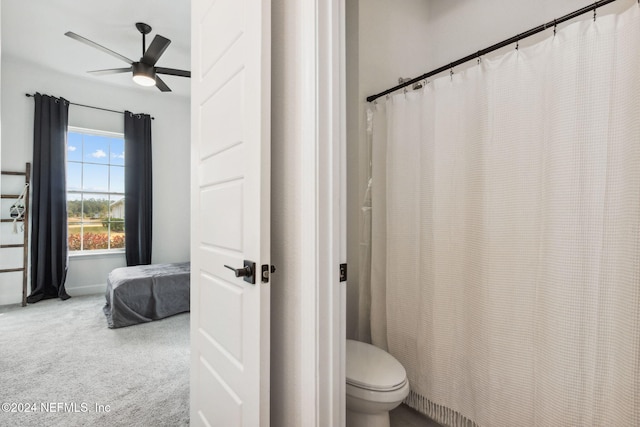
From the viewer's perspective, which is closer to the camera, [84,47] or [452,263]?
[452,263]

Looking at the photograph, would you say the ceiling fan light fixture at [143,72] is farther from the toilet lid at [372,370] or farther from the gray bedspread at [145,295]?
the toilet lid at [372,370]

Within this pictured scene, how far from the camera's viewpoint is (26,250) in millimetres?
3598

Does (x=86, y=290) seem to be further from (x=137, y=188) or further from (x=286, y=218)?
(x=286, y=218)

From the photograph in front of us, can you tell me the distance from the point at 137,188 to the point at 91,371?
2.75 meters

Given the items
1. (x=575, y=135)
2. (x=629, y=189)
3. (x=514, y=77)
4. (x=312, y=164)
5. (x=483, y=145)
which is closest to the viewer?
(x=312, y=164)

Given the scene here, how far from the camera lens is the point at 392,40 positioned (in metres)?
2.11

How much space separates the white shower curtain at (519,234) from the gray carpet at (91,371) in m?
1.38

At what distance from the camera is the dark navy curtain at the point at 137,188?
4.22 m

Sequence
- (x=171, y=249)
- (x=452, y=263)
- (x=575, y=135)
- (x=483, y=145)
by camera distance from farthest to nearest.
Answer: (x=171, y=249), (x=452, y=263), (x=483, y=145), (x=575, y=135)

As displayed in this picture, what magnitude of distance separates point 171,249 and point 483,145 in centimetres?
Result: 452

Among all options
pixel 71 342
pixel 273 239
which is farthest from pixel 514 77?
pixel 71 342

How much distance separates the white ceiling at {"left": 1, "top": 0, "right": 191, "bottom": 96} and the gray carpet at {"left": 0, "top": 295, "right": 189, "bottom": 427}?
9.24ft

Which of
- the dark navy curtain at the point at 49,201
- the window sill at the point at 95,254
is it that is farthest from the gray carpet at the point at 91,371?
the window sill at the point at 95,254

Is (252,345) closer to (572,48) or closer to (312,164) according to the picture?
(312,164)
